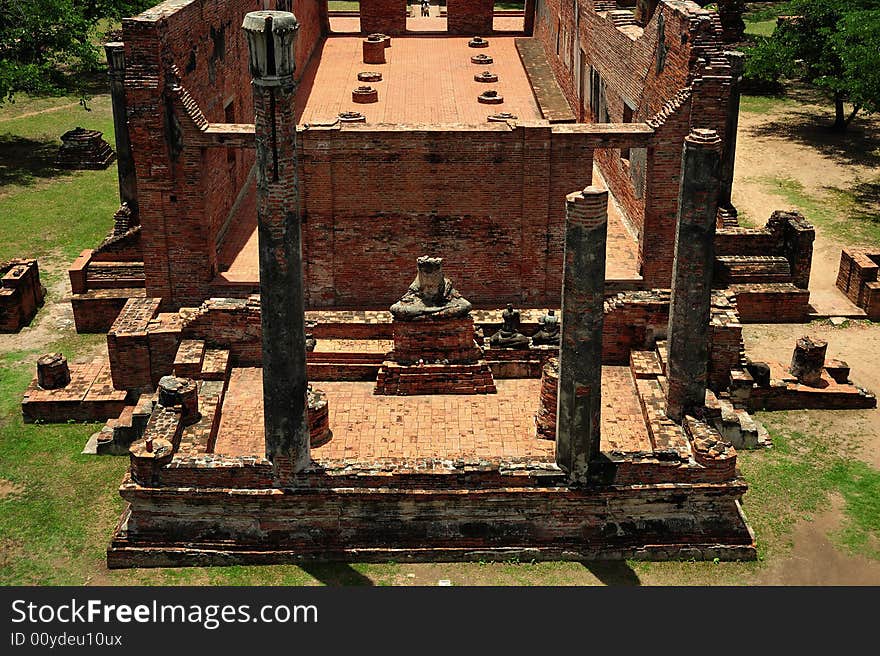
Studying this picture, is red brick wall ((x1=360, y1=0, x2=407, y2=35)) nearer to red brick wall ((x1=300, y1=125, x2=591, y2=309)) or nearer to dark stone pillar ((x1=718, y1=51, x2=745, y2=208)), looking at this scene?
dark stone pillar ((x1=718, y1=51, x2=745, y2=208))

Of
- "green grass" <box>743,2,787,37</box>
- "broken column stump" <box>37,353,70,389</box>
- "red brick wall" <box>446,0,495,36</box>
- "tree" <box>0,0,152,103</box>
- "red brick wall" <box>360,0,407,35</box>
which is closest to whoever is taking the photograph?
"broken column stump" <box>37,353,70,389</box>

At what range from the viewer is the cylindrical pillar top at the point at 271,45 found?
462 inches

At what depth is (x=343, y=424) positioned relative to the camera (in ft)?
54.5

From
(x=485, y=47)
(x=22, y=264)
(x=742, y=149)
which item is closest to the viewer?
(x=22, y=264)

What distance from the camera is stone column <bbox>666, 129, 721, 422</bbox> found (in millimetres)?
13922

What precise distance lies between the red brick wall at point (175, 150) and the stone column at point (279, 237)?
241 inches

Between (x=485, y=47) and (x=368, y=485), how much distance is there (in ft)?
78.5

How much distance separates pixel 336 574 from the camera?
1377 centimetres

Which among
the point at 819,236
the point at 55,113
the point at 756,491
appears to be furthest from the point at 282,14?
the point at 55,113

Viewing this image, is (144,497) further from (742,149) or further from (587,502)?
(742,149)

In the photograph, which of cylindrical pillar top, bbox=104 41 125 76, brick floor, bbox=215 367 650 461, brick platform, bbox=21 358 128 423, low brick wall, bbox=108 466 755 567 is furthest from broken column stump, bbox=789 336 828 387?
cylindrical pillar top, bbox=104 41 125 76

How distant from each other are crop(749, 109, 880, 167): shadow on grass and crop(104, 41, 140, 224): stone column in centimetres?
1949

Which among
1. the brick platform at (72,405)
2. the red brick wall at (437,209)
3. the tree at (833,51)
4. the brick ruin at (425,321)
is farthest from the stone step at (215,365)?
the tree at (833,51)

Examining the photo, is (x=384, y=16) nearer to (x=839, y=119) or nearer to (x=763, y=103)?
(x=763, y=103)
